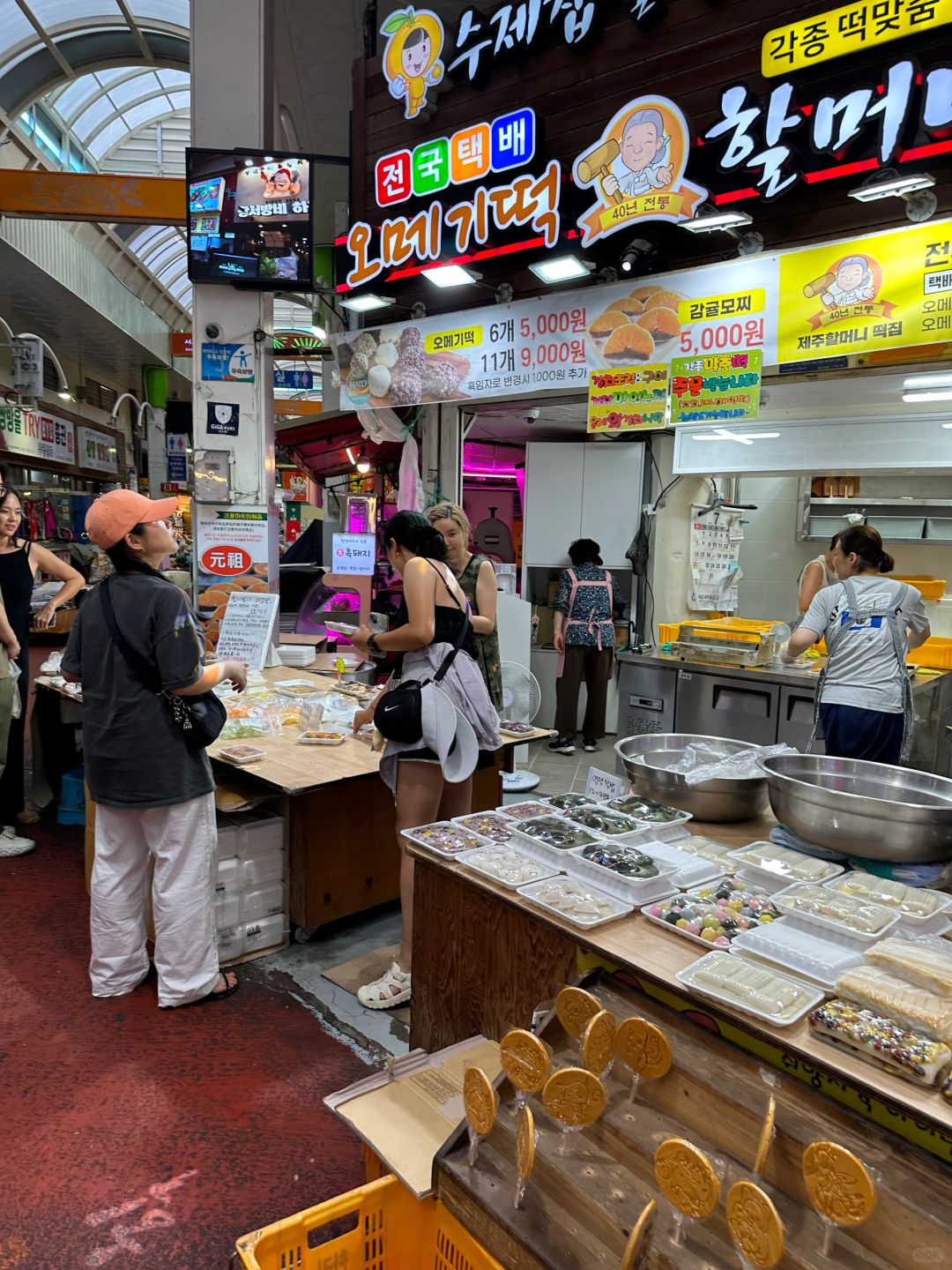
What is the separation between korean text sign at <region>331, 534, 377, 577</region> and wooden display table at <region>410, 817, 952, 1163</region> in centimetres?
416

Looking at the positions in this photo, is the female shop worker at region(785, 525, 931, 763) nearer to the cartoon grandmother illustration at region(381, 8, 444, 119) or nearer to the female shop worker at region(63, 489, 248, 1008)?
the female shop worker at region(63, 489, 248, 1008)

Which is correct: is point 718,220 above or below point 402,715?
above

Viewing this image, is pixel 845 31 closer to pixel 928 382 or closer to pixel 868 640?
pixel 928 382

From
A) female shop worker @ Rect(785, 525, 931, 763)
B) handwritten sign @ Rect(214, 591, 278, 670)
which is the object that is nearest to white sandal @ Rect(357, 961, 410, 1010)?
female shop worker @ Rect(785, 525, 931, 763)

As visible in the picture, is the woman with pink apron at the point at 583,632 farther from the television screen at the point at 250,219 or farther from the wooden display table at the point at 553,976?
the wooden display table at the point at 553,976

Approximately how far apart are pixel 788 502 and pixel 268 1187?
Result: 791cm

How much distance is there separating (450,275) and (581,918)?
16.8ft

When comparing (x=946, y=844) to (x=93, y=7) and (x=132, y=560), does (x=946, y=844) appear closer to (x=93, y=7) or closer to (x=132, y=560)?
(x=132, y=560)

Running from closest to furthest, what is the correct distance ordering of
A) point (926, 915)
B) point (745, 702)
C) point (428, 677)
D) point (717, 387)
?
point (926, 915)
point (428, 677)
point (717, 387)
point (745, 702)

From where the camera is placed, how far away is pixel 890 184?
384 cm

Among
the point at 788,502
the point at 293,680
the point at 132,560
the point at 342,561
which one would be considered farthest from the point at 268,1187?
the point at 788,502

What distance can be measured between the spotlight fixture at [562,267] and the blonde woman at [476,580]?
1.80m

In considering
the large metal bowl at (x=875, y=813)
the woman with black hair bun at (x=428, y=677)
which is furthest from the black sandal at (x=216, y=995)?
the large metal bowl at (x=875, y=813)

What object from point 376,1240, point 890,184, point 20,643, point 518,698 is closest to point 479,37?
point 890,184
